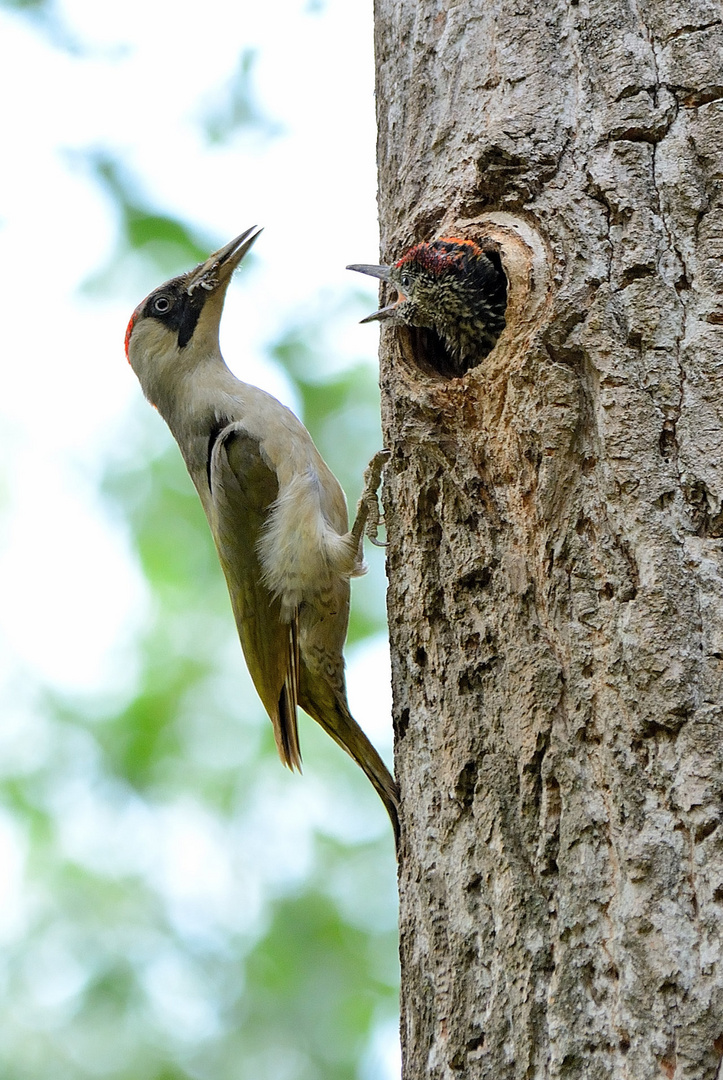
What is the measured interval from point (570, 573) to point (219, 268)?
9.36ft

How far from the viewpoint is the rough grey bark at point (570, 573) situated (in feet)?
6.30

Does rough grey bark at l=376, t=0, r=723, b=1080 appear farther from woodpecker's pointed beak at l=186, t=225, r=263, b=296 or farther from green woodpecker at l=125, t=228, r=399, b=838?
woodpecker's pointed beak at l=186, t=225, r=263, b=296

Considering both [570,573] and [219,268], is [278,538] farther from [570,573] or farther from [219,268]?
[570,573]

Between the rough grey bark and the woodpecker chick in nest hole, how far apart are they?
0.08 metres

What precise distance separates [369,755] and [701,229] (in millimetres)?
2015

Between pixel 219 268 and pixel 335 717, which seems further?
pixel 219 268

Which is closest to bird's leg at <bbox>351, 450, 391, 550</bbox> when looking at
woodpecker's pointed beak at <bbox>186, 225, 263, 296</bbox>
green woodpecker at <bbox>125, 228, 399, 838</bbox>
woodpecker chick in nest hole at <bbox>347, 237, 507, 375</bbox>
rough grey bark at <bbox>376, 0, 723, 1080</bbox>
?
green woodpecker at <bbox>125, 228, 399, 838</bbox>

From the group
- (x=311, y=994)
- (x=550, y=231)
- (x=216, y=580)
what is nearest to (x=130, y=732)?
(x=216, y=580)

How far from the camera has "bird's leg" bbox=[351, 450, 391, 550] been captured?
3.45m

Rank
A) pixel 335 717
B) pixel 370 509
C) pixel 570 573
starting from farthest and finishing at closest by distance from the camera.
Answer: pixel 335 717
pixel 370 509
pixel 570 573

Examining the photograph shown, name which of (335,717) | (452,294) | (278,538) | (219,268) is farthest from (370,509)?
(219,268)

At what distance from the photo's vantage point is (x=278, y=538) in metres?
4.01

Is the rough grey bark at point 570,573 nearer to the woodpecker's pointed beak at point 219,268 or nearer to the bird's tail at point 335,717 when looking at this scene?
the bird's tail at point 335,717

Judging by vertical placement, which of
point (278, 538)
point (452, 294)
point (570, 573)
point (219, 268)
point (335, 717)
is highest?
point (219, 268)
